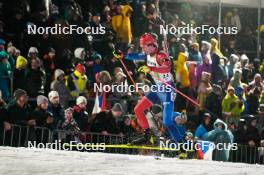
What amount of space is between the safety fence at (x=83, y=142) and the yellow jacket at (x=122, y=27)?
166cm

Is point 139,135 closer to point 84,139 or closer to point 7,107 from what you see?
point 84,139

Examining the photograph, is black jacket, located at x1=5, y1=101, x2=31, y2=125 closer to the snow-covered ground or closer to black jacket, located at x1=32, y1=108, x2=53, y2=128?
black jacket, located at x1=32, y1=108, x2=53, y2=128

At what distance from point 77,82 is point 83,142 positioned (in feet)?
3.22

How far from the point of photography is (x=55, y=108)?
10.2m

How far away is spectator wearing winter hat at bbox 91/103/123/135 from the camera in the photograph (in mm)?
10320

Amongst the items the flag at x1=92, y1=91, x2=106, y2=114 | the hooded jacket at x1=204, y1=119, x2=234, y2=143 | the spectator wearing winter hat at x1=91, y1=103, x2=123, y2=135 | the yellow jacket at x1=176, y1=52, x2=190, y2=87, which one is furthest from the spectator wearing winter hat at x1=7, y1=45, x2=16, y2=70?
the hooded jacket at x1=204, y1=119, x2=234, y2=143

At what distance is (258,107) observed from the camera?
11.2m

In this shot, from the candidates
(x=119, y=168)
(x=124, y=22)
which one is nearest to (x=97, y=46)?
(x=124, y=22)

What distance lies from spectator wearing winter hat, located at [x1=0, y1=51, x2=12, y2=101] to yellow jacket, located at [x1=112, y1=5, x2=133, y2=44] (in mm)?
1883

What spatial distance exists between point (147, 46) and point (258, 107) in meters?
2.25

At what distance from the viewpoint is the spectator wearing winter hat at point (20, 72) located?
33.3 feet

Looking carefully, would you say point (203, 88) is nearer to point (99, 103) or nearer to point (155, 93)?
point (155, 93)

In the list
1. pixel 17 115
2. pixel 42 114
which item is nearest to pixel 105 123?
pixel 42 114

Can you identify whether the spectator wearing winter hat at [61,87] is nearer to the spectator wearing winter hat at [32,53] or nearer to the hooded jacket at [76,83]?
the hooded jacket at [76,83]
